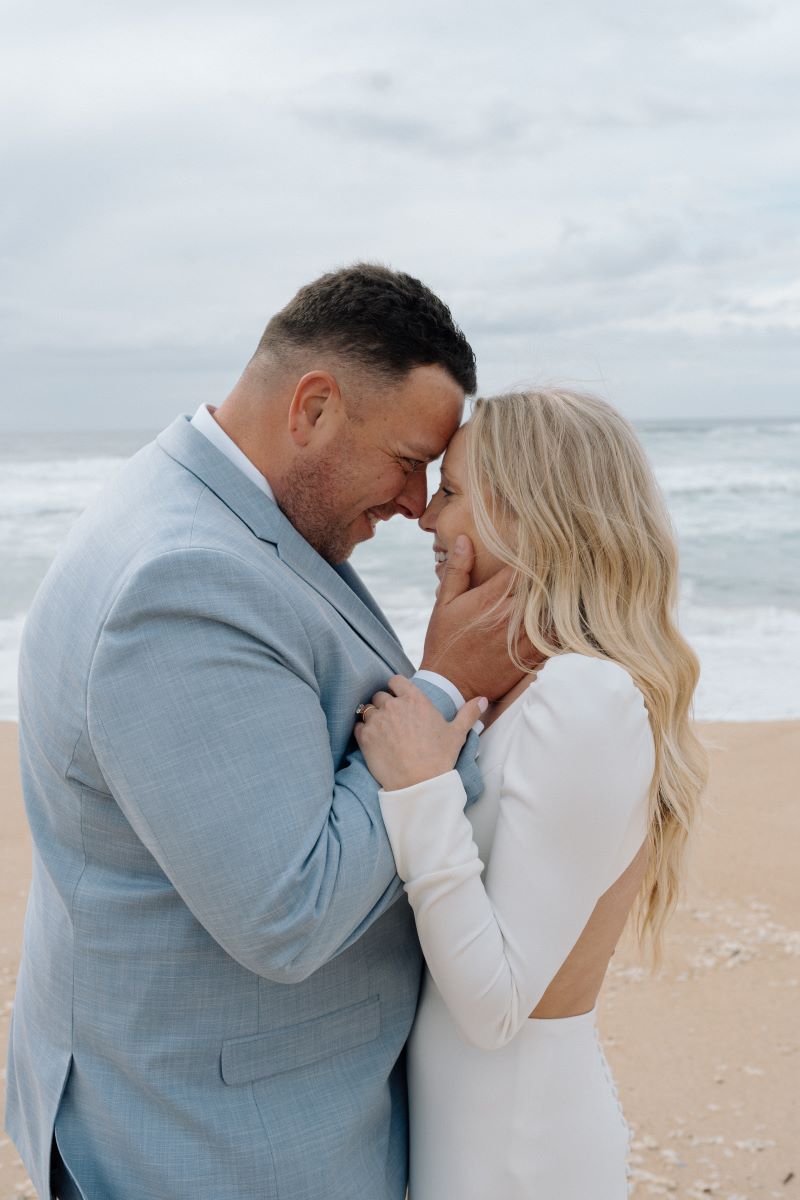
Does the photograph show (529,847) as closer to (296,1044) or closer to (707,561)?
(296,1044)

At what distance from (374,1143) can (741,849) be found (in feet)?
16.8

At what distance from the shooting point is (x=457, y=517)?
2.73 metres

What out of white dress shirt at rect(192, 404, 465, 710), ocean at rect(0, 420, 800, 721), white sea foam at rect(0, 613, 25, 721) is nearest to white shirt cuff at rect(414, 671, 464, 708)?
white dress shirt at rect(192, 404, 465, 710)

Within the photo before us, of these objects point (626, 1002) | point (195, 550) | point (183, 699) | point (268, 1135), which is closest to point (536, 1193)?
point (268, 1135)

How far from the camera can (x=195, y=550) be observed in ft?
6.66

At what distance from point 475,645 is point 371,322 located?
2.39 ft

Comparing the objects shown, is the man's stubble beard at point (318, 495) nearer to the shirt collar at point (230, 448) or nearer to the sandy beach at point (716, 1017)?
the shirt collar at point (230, 448)

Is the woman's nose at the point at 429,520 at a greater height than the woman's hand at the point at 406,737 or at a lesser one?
greater

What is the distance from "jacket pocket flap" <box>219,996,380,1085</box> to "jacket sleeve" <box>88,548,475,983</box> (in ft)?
0.90

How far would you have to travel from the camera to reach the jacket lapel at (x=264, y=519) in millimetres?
2326

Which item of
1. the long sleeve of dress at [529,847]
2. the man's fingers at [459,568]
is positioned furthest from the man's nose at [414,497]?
the long sleeve of dress at [529,847]

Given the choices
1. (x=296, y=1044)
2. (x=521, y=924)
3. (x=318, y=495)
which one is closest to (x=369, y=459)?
(x=318, y=495)

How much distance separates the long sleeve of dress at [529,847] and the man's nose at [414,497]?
25.8 inches

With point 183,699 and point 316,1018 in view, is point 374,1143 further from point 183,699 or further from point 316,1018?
point 183,699
